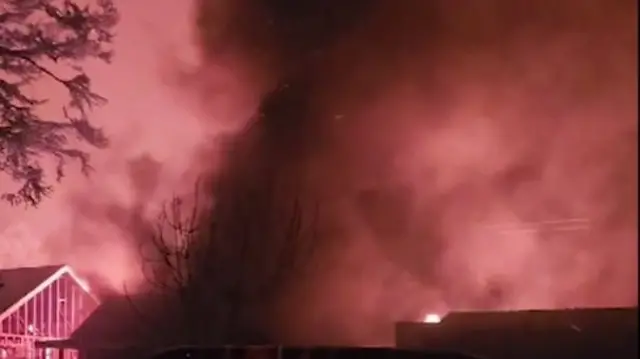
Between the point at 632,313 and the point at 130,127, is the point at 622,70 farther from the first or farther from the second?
the point at 130,127

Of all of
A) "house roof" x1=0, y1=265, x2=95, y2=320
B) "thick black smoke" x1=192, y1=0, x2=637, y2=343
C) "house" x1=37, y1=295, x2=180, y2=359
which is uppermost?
"thick black smoke" x1=192, y1=0, x2=637, y2=343

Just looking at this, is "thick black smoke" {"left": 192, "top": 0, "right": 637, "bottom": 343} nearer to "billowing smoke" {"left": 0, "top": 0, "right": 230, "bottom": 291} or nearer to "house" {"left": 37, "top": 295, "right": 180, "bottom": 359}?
"billowing smoke" {"left": 0, "top": 0, "right": 230, "bottom": 291}

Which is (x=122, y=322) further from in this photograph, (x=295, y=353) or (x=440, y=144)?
(x=440, y=144)

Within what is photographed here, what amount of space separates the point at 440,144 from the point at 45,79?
971mm

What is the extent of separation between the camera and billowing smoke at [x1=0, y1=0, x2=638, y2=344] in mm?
1947

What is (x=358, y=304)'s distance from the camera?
213cm

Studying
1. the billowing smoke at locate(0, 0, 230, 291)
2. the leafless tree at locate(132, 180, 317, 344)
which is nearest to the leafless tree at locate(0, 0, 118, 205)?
the billowing smoke at locate(0, 0, 230, 291)

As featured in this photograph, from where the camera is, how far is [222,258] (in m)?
2.29

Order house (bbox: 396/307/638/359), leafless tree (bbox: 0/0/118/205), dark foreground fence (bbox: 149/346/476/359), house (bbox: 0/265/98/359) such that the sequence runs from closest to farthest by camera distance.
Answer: house (bbox: 396/307/638/359)
dark foreground fence (bbox: 149/346/476/359)
house (bbox: 0/265/98/359)
leafless tree (bbox: 0/0/118/205)

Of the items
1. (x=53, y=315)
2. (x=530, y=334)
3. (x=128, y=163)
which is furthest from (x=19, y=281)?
(x=530, y=334)

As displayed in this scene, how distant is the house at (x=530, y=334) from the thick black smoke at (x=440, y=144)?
32mm

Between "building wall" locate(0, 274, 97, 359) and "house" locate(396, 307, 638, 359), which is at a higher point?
"building wall" locate(0, 274, 97, 359)

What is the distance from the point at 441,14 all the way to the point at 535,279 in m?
0.63

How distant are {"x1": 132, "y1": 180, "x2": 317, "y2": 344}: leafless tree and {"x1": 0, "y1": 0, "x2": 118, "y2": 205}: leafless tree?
280mm
